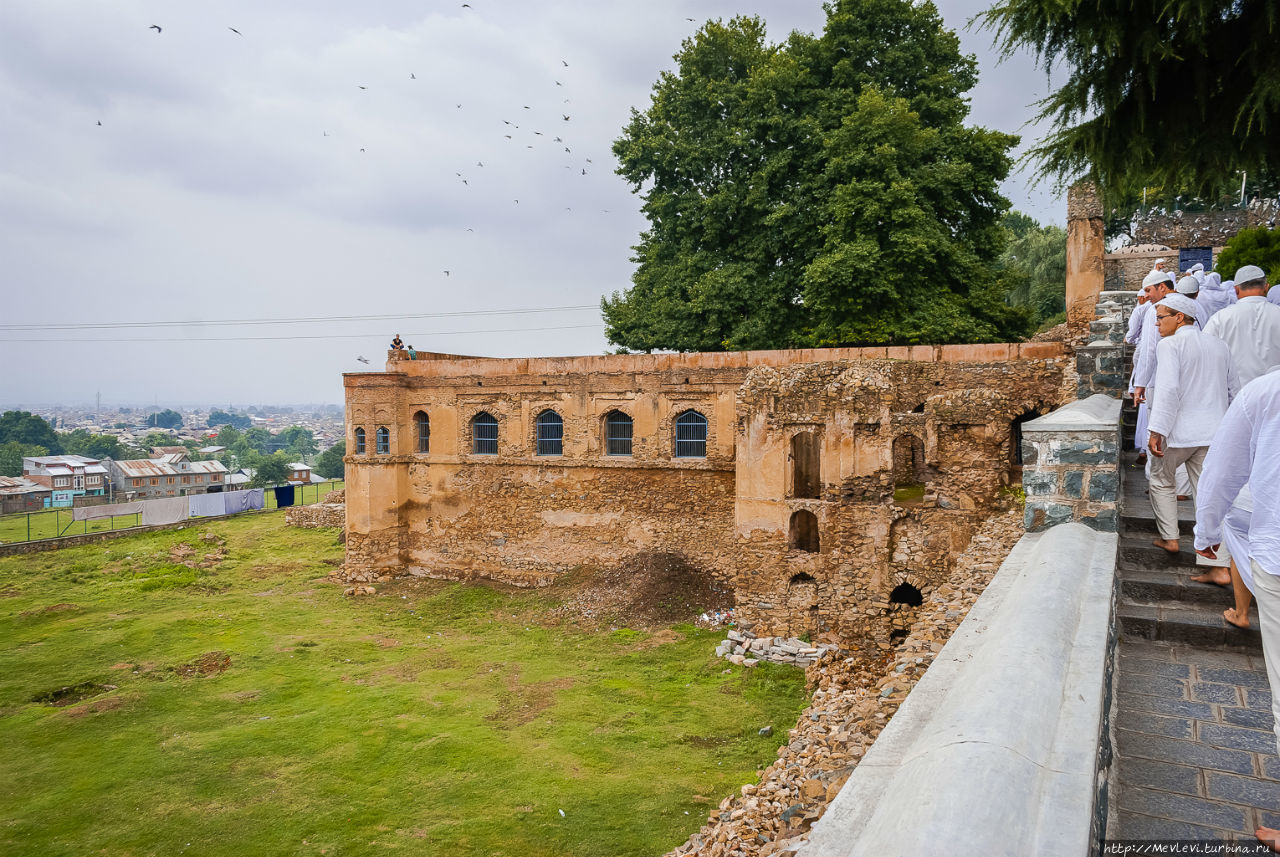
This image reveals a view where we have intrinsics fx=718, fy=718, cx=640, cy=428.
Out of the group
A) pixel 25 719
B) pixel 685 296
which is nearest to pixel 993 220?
pixel 685 296

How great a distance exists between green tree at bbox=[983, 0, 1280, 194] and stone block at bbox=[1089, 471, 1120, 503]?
379cm

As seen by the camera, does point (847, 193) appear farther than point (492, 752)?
Yes

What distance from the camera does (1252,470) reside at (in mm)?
3148

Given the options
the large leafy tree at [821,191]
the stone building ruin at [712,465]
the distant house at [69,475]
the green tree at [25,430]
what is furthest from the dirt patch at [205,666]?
the green tree at [25,430]

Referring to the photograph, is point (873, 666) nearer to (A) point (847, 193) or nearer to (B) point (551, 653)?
(B) point (551, 653)

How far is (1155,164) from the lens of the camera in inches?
302

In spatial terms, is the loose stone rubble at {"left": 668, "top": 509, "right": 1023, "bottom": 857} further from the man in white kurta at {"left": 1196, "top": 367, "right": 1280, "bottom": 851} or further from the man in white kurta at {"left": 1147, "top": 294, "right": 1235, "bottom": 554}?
the man in white kurta at {"left": 1196, "top": 367, "right": 1280, "bottom": 851}

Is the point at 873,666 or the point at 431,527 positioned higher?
the point at 431,527

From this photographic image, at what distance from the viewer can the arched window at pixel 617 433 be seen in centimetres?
2002

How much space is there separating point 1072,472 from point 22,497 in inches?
1988

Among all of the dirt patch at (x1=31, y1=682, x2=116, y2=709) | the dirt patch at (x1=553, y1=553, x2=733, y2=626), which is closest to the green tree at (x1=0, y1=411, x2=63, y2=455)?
the dirt patch at (x1=31, y1=682, x2=116, y2=709)

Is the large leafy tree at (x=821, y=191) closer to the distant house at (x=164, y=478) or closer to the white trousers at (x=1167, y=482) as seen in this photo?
the white trousers at (x=1167, y=482)

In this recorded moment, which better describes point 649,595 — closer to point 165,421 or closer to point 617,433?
point 617,433

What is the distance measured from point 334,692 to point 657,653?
20.6 feet
